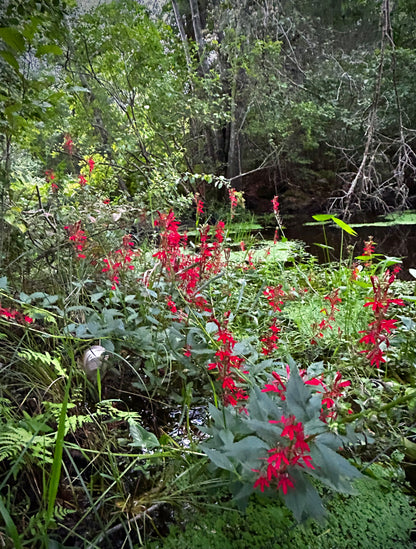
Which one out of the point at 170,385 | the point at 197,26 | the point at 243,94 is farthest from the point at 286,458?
the point at 197,26

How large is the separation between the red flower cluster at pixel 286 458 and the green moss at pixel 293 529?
0.53 ft

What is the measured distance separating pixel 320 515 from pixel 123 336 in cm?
80

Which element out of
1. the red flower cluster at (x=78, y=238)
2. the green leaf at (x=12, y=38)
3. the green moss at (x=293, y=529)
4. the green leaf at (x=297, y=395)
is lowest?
the green moss at (x=293, y=529)

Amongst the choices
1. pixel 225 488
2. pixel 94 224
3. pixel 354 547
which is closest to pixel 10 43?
pixel 94 224

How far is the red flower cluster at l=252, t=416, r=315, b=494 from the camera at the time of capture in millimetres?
603

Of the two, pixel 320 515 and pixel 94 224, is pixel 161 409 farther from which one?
pixel 94 224

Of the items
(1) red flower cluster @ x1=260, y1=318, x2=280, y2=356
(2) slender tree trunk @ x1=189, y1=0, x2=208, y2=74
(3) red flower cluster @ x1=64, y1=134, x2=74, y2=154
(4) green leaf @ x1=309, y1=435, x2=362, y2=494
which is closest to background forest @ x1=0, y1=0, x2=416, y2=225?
(2) slender tree trunk @ x1=189, y1=0, x2=208, y2=74

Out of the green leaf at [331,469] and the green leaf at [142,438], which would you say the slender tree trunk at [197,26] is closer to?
the green leaf at [142,438]

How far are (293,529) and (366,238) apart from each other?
446 centimetres

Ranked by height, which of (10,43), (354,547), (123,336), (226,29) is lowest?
(354,547)

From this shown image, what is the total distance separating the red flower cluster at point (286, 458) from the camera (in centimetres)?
60

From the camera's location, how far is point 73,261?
66.2 inches

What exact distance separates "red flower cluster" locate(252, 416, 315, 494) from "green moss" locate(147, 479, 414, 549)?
0.16 metres

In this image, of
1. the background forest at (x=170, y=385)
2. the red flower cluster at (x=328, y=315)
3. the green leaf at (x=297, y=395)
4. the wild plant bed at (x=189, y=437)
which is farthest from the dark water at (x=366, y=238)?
the green leaf at (x=297, y=395)
